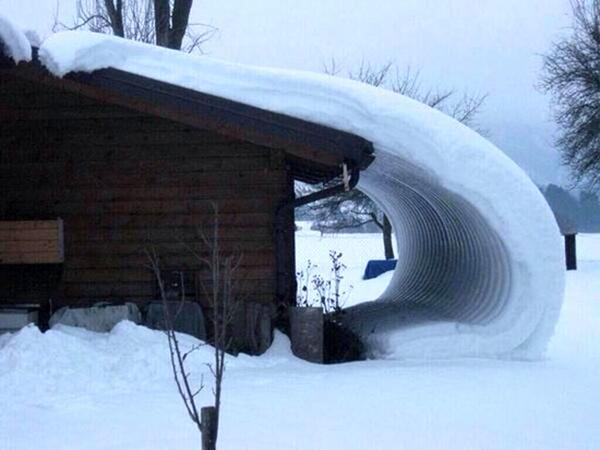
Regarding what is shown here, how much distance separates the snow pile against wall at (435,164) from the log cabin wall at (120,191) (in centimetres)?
88

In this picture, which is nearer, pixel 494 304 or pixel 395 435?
pixel 395 435

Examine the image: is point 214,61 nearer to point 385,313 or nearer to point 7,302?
point 7,302

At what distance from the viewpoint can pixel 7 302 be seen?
10195 millimetres

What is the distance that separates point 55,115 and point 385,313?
5.41 metres

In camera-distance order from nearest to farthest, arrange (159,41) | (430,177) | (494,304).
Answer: (430,177), (494,304), (159,41)

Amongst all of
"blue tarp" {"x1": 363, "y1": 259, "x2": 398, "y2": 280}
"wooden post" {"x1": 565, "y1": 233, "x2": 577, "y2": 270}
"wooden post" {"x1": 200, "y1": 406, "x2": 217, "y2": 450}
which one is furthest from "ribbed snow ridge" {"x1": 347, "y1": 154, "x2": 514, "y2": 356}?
"wooden post" {"x1": 565, "y1": 233, "x2": 577, "y2": 270}

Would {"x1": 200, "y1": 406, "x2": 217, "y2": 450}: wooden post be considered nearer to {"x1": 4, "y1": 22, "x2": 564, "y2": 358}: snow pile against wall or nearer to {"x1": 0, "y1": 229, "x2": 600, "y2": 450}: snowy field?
{"x1": 0, "y1": 229, "x2": 600, "y2": 450}: snowy field

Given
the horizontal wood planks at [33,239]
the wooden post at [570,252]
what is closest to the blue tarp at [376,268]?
the wooden post at [570,252]

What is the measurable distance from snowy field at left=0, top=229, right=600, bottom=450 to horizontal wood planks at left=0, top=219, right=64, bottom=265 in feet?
4.34

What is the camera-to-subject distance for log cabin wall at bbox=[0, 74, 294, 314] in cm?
998

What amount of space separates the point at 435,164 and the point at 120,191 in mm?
3660

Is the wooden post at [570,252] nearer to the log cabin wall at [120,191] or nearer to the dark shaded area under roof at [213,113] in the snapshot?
the log cabin wall at [120,191]

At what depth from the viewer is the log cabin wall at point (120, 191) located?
393 inches

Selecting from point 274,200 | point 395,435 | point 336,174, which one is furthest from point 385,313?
point 395,435
